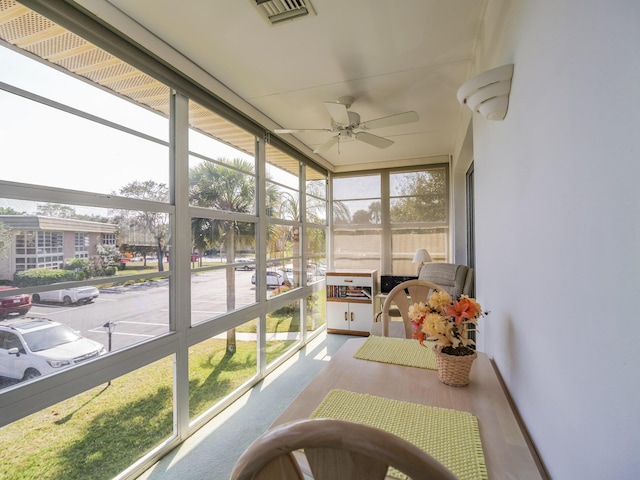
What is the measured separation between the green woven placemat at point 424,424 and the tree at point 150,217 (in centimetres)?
156

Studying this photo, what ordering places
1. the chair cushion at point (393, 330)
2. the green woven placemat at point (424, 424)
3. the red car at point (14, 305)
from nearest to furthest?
the green woven placemat at point (424, 424)
the red car at point (14, 305)
the chair cushion at point (393, 330)

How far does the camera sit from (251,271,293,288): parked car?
11.2ft

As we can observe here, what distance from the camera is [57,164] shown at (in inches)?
60.0

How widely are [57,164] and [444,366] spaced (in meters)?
2.02

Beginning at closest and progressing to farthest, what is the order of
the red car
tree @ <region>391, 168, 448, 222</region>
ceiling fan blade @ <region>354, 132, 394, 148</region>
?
the red car → ceiling fan blade @ <region>354, 132, 394, 148</region> → tree @ <region>391, 168, 448, 222</region>

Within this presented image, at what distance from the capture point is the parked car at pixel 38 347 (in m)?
1.33

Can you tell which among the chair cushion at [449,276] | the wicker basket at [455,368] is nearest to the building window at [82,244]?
the wicker basket at [455,368]

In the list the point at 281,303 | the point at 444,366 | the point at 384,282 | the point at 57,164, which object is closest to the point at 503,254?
the point at 444,366

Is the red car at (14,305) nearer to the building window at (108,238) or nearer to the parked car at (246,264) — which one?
the building window at (108,238)

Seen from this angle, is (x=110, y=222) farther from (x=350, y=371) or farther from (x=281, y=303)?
(x=281, y=303)

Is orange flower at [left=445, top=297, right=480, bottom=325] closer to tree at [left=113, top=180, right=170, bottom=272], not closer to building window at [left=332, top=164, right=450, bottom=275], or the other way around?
tree at [left=113, top=180, right=170, bottom=272]

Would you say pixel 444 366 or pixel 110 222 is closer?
pixel 444 366

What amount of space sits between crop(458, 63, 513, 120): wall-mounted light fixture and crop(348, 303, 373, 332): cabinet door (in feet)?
11.8

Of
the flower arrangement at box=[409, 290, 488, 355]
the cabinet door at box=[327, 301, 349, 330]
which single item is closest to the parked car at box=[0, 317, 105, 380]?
the flower arrangement at box=[409, 290, 488, 355]
